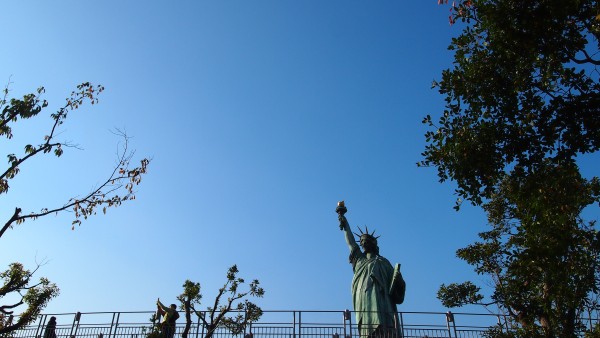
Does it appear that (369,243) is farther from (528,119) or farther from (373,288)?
(528,119)

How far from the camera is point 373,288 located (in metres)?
16.7

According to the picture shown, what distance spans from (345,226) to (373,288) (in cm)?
317

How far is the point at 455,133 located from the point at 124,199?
900cm

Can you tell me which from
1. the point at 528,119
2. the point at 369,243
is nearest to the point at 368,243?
the point at 369,243

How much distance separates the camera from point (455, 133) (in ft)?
32.7

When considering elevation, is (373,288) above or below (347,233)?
below

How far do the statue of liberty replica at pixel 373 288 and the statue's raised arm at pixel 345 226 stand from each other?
0.04 metres

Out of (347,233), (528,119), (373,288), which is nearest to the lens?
(528,119)

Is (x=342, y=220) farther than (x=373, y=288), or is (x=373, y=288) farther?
(x=342, y=220)

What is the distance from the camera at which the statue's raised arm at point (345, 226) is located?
18.7 metres

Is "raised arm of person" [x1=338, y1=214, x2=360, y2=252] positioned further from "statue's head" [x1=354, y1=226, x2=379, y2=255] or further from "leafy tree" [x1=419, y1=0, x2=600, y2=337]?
"leafy tree" [x1=419, y1=0, x2=600, y2=337]

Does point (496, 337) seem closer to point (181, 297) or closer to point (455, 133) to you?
point (455, 133)

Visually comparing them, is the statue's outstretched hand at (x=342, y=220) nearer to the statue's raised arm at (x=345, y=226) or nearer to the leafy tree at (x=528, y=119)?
the statue's raised arm at (x=345, y=226)

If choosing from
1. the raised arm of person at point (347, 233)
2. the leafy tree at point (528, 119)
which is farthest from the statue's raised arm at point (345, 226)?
the leafy tree at point (528, 119)
